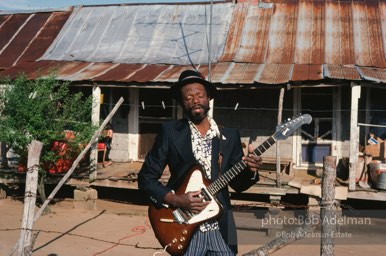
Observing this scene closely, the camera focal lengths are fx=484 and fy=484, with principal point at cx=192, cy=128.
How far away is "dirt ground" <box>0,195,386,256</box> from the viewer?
753 cm

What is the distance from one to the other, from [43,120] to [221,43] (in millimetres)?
4375

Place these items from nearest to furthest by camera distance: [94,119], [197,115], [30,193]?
[197,115] → [30,193] → [94,119]

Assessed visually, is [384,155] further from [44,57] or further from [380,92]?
[44,57]

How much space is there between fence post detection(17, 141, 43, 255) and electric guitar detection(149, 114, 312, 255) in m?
1.79

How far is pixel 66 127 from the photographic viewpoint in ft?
32.0

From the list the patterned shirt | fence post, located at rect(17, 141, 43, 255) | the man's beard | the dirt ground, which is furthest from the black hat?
the dirt ground

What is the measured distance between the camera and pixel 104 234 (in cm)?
845

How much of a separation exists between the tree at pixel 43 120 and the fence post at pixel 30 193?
15.1ft

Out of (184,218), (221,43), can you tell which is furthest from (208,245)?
(221,43)

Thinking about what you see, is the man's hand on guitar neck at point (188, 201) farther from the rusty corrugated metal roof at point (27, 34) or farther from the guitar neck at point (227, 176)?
the rusty corrugated metal roof at point (27, 34)

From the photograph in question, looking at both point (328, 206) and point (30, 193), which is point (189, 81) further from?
point (30, 193)

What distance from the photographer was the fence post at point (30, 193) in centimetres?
459

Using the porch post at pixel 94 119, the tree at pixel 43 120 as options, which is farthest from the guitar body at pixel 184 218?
the porch post at pixel 94 119

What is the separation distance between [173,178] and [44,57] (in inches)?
374
